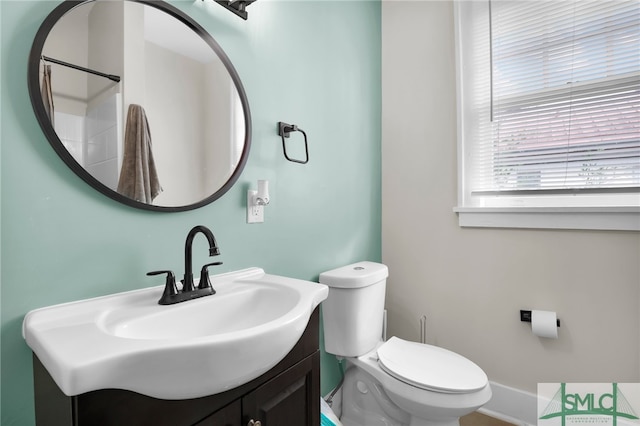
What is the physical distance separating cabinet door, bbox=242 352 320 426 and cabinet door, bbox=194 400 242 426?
2 centimetres

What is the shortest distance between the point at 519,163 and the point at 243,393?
1.64 metres

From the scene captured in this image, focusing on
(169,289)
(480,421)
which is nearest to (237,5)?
(169,289)

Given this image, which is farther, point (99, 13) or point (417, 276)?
point (417, 276)

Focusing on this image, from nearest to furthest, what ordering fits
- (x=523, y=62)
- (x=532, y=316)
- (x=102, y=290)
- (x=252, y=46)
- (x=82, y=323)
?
(x=82, y=323) → (x=102, y=290) → (x=252, y=46) → (x=532, y=316) → (x=523, y=62)

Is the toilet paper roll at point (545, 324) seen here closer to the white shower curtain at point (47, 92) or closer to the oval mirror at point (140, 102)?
the oval mirror at point (140, 102)

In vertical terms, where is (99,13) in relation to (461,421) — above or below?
above

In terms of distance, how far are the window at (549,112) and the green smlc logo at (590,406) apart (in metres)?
0.75

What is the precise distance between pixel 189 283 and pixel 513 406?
169 cm

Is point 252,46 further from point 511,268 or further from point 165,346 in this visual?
point 511,268

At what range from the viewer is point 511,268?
1632mm

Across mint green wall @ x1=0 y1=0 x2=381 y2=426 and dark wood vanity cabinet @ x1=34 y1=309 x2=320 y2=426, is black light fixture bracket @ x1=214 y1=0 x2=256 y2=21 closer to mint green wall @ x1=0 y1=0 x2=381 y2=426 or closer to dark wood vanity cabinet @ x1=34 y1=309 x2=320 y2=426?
mint green wall @ x1=0 y1=0 x2=381 y2=426

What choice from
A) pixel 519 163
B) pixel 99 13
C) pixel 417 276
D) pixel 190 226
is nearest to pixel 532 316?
pixel 417 276

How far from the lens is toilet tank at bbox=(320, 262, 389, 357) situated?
1.44 m

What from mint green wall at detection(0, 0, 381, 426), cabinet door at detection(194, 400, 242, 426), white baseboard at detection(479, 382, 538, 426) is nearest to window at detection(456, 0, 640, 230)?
mint green wall at detection(0, 0, 381, 426)
